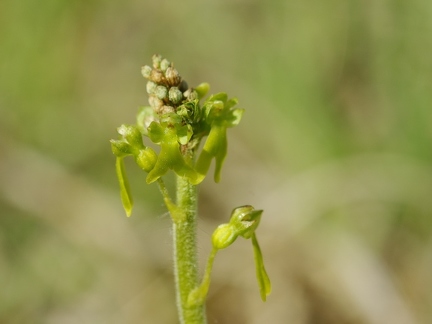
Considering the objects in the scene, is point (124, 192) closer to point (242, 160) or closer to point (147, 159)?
point (147, 159)

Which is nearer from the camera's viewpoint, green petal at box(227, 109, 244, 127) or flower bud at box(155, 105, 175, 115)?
flower bud at box(155, 105, 175, 115)

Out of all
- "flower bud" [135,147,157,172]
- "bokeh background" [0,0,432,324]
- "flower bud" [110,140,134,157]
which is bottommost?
"bokeh background" [0,0,432,324]

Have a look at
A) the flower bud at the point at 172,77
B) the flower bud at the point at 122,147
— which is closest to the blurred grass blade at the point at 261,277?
the flower bud at the point at 122,147

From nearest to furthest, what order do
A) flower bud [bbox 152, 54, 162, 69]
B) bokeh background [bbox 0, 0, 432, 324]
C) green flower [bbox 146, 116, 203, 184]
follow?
green flower [bbox 146, 116, 203, 184], flower bud [bbox 152, 54, 162, 69], bokeh background [bbox 0, 0, 432, 324]

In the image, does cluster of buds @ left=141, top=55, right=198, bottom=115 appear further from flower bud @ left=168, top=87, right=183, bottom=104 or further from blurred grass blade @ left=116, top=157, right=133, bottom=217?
blurred grass blade @ left=116, top=157, right=133, bottom=217

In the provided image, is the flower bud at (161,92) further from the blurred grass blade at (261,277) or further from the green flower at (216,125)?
the blurred grass blade at (261,277)

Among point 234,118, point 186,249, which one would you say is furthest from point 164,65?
point 186,249

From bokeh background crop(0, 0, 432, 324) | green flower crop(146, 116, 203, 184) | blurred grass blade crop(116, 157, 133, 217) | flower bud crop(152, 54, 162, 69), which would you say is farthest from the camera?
bokeh background crop(0, 0, 432, 324)

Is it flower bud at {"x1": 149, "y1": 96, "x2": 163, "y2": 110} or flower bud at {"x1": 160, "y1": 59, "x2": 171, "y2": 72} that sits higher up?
flower bud at {"x1": 160, "y1": 59, "x2": 171, "y2": 72}

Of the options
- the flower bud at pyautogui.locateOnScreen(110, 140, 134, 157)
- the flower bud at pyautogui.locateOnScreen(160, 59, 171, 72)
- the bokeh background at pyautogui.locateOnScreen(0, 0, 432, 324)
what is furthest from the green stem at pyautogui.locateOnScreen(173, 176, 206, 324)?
the bokeh background at pyautogui.locateOnScreen(0, 0, 432, 324)
